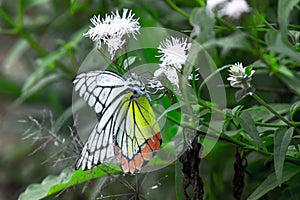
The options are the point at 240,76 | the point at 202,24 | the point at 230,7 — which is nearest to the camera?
the point at 240,76

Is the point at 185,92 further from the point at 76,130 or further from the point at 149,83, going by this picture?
the point at 76,130

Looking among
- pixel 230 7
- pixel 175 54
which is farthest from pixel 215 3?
pixel 175 54

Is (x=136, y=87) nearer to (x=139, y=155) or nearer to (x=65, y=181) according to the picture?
(x=139, y=155)

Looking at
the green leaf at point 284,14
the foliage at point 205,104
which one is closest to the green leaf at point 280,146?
the foliage at point 205,104

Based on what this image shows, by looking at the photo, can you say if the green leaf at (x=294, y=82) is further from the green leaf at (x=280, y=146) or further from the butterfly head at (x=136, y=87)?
the butterfly head at (x=136, y=87)

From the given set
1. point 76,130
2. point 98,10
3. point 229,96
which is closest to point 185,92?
point 76,130
